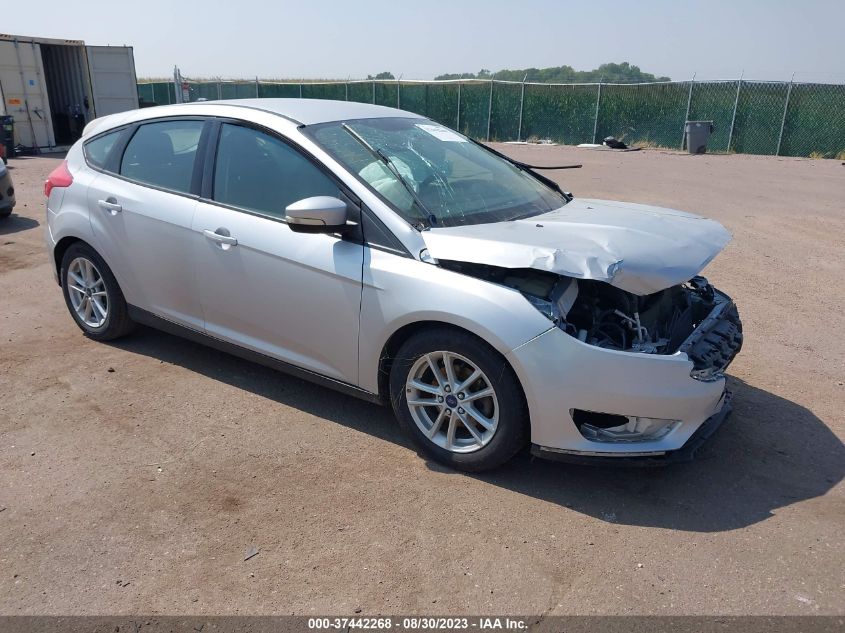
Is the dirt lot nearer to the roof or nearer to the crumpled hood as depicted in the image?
the crumpled hood

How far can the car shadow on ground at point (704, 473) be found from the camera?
3.36 meters

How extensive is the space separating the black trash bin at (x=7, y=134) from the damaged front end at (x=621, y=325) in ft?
58.5

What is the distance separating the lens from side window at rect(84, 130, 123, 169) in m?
5.09

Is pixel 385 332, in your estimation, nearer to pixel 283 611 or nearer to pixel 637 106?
pixel 283 611

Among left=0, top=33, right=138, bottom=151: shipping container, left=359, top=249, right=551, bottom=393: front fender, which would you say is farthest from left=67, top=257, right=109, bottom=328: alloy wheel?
left=0, top=33, right=138, bottom=151: shipping container

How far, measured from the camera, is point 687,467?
12.3ft

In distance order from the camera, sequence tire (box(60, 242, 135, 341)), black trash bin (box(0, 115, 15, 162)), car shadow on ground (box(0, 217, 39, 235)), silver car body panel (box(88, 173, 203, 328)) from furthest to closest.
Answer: black trash bin (box(0, 115, 15, 162)) → car shadow on ground (box(0, 217, 39, 235)) → tire (box(60, 242, 135, 341)) → silver car body panel (box(88, 173, 203, 328))

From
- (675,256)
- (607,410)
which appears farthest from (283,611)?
(675,256)

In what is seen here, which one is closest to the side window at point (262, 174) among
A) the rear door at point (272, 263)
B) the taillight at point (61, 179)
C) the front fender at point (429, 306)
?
the rear door at point (272, 263)

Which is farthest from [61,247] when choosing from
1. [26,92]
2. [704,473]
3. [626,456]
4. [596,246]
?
[26,92]

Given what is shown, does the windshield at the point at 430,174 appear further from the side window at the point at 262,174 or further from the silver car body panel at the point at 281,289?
the silver car body panel at the point at 281,289

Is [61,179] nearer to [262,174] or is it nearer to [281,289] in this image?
[262,174]

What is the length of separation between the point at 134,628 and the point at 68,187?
3.65m

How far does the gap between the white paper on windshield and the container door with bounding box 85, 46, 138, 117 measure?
58.3 ft
